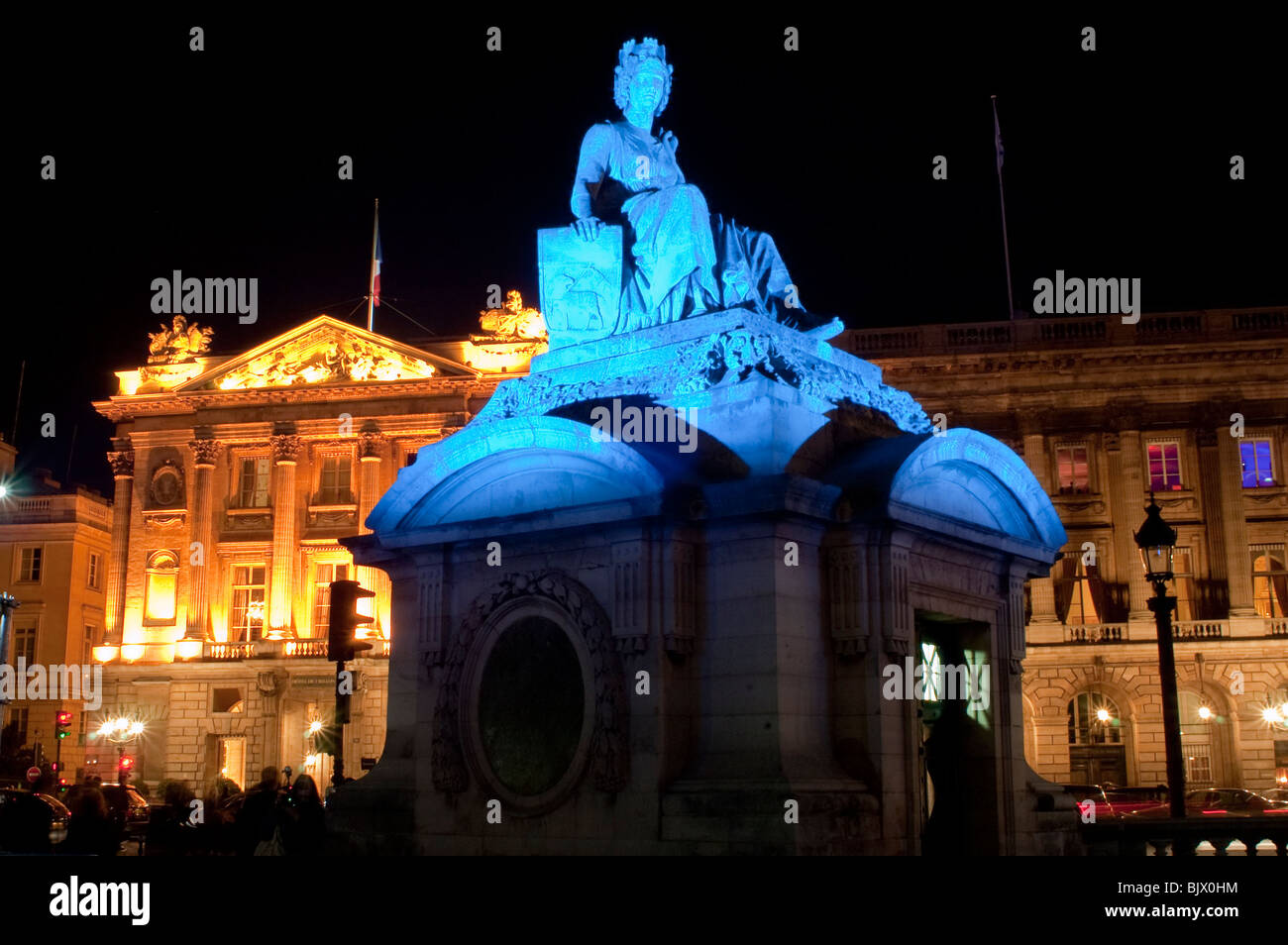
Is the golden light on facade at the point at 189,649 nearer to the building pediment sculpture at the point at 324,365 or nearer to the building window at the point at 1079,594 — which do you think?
the building pediment sculpture at the point at 324,365

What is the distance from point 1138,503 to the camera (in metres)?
50.8

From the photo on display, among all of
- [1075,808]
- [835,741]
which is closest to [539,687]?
[835,741]

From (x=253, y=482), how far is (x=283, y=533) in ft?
11.4

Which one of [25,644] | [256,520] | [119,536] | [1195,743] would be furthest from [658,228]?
[25,644]

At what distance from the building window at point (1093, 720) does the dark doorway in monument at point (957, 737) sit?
39.7 meters

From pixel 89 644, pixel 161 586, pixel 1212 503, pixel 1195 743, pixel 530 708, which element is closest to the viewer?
pixel 530 708

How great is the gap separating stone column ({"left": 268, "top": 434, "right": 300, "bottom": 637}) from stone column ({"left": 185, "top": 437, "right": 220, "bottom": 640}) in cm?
277

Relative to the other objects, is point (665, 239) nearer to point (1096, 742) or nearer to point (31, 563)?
point (1096, 742)

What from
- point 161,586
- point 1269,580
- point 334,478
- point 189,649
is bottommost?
point 189,649

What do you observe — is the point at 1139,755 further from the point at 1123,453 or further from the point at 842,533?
the point at 842,533

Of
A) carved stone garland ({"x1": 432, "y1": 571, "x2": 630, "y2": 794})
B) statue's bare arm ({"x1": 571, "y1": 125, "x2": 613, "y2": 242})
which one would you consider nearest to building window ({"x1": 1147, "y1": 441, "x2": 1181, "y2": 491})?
statue's bare arm ({"x1": 571, "y1": 125, "x2": 613, "y2": 242})

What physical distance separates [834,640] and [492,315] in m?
50.3

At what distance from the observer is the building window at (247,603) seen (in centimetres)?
5959

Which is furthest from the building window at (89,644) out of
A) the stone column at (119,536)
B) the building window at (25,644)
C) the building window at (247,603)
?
the building window at (247,603)
